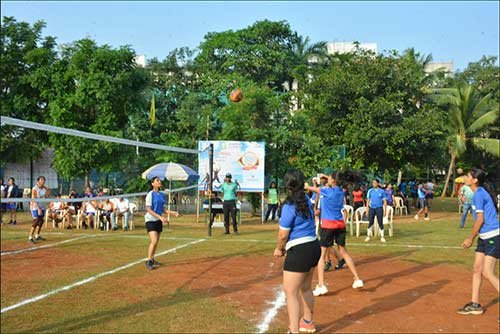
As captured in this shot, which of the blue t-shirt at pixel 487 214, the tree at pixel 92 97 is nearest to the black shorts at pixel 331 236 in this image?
the blue t-shirt at pixel 487 214

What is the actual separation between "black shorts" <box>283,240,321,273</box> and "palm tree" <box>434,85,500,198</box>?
119ft

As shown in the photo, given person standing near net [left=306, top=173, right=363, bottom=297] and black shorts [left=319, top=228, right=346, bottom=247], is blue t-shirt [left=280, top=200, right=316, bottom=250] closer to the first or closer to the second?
person standing near net [left=306, top=173, right=363, bottom=297]

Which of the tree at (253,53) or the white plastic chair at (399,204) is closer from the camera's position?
the white plastic chair at (399,204)

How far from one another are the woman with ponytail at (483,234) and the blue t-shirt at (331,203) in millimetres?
2149

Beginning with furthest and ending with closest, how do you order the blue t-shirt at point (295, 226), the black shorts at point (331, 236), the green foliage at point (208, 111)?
1. the green foliage at point (208, 111)
2. the black shorts at point (331, 236)
3. the blue t-shirt at point (295, 226)

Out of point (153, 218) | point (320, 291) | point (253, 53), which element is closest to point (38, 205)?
point (153, 218)

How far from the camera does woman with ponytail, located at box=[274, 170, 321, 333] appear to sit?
5.41 meters

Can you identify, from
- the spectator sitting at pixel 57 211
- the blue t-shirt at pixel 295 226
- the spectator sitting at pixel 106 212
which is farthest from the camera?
the spectator sitting at pixel 57 211

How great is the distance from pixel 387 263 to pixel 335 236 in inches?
111

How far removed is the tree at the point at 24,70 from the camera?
25.2 metres

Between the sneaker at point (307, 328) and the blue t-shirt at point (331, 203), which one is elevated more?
the blue t-shirt at point (331, 203)

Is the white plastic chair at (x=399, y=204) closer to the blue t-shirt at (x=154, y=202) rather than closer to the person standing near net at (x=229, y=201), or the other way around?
the person standing near net at (x=229, y=201)

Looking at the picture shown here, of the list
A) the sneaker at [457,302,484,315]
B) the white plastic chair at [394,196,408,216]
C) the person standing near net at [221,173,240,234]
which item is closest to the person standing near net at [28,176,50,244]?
the person standing near net at [221,173,240,234]

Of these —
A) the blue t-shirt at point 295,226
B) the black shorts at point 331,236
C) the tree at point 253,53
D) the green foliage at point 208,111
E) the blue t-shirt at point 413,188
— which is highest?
the tree at point 253,53
